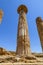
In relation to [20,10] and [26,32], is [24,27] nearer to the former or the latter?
[26,32]

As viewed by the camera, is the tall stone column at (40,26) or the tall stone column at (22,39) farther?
the tall stone column at (40,26)

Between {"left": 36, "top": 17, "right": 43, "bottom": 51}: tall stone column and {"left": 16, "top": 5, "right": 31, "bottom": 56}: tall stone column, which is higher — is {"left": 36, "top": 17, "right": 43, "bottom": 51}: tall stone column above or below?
above

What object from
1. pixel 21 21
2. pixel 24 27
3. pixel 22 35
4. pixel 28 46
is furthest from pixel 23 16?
pixel 28 46

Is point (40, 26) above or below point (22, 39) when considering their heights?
above

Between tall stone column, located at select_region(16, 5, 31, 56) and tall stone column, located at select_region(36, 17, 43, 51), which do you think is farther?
tall stone column, located at select_region(36, 17, 43, 51)

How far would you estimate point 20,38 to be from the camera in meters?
13.6

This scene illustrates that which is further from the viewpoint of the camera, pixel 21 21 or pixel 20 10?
pixel 20 10

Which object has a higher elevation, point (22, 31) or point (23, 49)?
point (22, 31)

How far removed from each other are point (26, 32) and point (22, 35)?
2.26ft

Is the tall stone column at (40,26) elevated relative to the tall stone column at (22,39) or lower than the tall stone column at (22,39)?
elevated

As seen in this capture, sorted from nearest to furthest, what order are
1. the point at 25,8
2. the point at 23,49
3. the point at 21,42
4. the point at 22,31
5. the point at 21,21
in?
1. the point at 23,49
2. the point at 21,42
3. the point at 22,31
4. the point at 21,21
5. the point at 25,8

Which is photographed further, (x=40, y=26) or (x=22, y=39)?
(x=40, y=26)

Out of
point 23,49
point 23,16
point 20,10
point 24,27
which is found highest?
point 20,10

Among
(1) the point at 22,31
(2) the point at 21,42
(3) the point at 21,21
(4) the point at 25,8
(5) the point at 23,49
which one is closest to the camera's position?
(5) the point at 23,49
